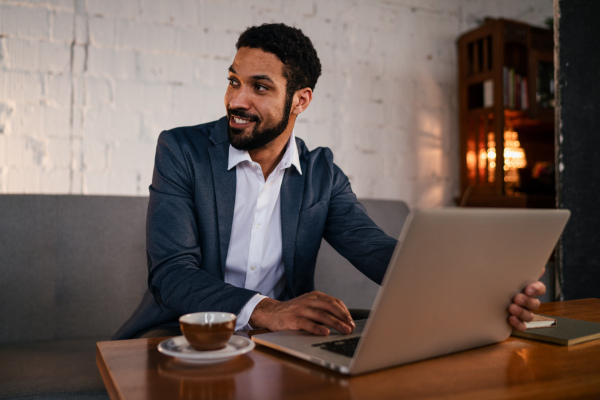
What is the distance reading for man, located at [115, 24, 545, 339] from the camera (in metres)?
1.26

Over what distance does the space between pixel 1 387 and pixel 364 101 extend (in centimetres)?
227

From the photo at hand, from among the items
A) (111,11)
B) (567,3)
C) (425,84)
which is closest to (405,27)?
(425,84)

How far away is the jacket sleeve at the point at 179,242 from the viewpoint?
1.00m

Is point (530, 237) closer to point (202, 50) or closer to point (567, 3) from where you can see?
point (567, 3)

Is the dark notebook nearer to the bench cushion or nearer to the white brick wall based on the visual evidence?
the bench cushion

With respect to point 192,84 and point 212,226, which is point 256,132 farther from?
point 192,84

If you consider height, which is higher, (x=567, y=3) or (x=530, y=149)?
(x=567, y=3)

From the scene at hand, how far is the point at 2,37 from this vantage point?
7.24ft

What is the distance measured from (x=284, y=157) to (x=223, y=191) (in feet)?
0.78

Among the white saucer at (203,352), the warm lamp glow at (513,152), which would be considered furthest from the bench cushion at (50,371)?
the warm lamp glow at (513,152)

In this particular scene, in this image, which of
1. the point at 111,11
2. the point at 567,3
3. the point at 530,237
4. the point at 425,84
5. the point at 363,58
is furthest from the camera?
the point at 425,84

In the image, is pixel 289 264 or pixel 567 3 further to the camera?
pixel 567 3

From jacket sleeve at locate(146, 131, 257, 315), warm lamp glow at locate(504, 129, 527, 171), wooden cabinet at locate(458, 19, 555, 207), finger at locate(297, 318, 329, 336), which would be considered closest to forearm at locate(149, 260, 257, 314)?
jacket sleeve at locate(146, 131, 257, 315)

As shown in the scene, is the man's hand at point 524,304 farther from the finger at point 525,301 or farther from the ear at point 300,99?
the ear at point 300,99
